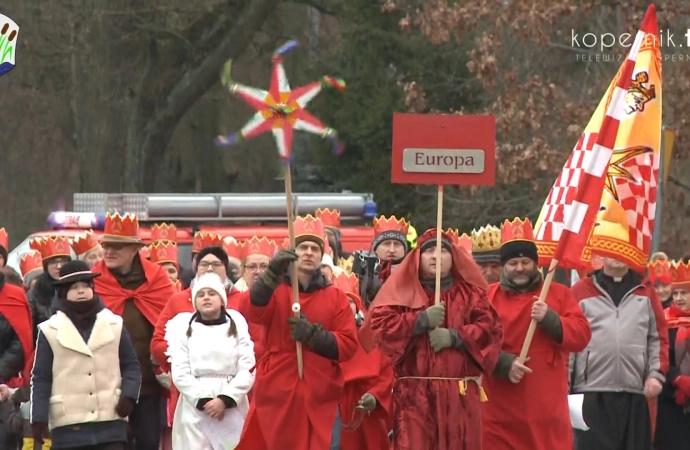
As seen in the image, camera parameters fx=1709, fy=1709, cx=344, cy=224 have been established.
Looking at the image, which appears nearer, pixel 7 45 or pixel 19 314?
pixel 19 314

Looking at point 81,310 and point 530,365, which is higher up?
point 81,310

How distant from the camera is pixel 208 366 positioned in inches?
443

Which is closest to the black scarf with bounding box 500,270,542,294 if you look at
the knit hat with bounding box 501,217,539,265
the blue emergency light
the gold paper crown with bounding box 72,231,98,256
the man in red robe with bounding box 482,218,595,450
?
the man in red robe with bounding box 482,218,595,450

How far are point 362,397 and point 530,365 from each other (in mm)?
1121

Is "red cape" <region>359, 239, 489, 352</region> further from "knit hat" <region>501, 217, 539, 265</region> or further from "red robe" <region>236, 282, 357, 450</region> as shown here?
"knit hat" <region>501, 217, 539, 265</region>

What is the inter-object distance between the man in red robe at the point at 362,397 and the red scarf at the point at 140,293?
1641 mm

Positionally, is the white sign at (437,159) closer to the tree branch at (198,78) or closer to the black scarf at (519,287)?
the black scarf at (519,287)

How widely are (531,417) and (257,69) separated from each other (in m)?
21.3

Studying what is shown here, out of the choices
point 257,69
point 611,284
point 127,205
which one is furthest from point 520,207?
point 611,284

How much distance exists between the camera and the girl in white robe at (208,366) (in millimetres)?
11227

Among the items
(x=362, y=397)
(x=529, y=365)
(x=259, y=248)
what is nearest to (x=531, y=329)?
(x=529, y=365)

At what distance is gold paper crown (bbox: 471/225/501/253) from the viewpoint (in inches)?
486

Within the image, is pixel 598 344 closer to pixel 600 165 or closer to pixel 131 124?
→ pixel 600 165

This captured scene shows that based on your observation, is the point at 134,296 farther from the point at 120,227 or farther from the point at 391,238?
the point at 391,238
